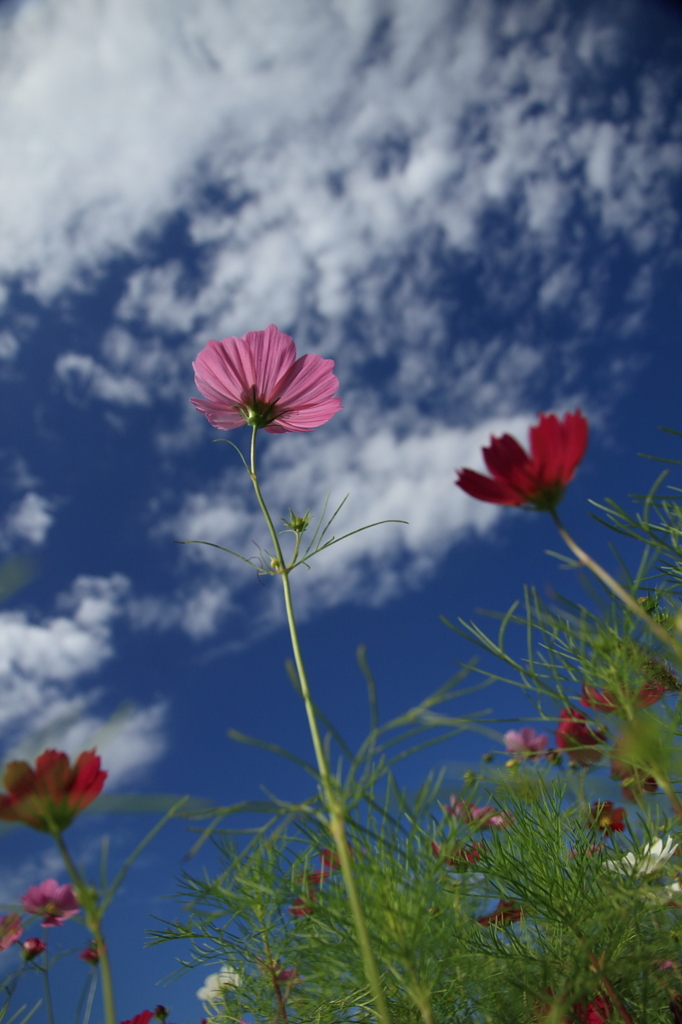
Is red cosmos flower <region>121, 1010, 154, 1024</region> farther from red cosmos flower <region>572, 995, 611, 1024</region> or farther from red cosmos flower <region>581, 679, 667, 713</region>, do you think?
red cosmos flower <region>581, 679, 667, 713</region>

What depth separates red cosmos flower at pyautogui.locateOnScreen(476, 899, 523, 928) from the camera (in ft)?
2.64

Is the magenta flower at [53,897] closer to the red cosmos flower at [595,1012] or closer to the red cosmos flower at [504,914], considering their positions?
the red cosmos flower at [504,914]

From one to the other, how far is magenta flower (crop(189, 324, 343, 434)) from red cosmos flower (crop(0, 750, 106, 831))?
0.55 meters

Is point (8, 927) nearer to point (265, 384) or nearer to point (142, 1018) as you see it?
point (142, 1018)

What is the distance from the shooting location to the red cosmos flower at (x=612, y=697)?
0.69m

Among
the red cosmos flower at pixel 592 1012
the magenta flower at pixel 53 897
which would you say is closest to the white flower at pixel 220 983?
the magenta flower at pixel 53 897

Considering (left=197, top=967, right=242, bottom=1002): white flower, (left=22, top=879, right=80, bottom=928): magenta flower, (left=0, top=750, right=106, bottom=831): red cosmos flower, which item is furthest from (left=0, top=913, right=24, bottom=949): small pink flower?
(left=0, top=750, right=106, bottom=831): red cosmos flower

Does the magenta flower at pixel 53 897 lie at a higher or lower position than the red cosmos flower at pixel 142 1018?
higher

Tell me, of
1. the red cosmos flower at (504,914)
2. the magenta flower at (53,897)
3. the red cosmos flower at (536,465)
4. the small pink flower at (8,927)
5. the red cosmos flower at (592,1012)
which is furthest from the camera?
the magenta flower at (53,897)

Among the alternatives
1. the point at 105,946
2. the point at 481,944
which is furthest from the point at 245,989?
the point at 105,946

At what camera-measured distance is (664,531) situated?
809mm

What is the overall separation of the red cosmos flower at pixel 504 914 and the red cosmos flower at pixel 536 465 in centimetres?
56

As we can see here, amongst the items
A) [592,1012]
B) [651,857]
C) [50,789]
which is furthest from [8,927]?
[651,857]

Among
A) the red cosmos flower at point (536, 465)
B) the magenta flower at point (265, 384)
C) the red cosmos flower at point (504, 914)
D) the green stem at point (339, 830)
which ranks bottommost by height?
the red cosmos flower at point (504, 914)
